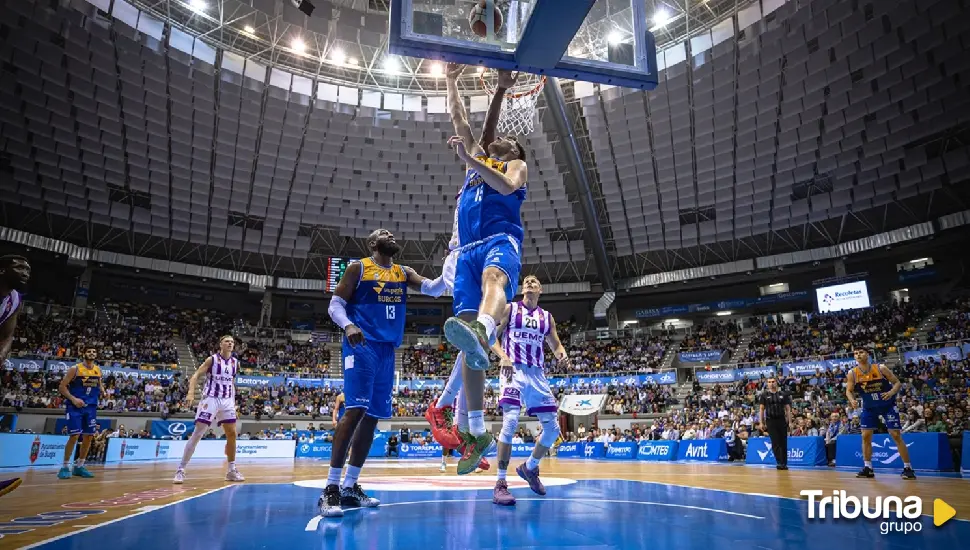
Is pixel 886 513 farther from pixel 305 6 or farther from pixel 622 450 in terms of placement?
pixel 305 6

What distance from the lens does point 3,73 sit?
2283 centimetres

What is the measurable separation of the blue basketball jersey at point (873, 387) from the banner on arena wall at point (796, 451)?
14.1 feet

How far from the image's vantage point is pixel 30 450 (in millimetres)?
14797

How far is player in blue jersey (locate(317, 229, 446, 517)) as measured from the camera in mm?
4492

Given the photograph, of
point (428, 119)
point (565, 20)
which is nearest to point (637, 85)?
point (565, 20)

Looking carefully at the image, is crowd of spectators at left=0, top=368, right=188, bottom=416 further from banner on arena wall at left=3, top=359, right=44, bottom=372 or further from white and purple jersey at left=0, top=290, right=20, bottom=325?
white and purple jersey at left=0, top=290, right=20, bottom=325

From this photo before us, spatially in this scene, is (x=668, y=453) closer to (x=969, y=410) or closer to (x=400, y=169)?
(x=969, y=410)

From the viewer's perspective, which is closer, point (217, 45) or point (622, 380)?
point (217, 45)

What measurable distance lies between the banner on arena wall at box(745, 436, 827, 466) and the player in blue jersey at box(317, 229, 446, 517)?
12.4m

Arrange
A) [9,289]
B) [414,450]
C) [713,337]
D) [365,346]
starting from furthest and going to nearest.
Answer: [713,337], [414,450], [365,346], [9,289]

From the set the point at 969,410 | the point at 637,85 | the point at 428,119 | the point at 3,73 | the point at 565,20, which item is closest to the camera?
the point at 565,20

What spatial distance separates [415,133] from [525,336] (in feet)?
83.9

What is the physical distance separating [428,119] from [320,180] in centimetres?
727

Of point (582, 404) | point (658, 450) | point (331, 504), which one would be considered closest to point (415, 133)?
point (582, 404)
